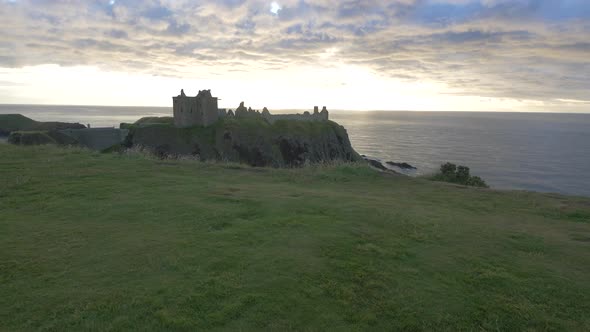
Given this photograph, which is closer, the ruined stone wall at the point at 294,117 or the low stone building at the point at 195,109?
the low stone building at the point at 195,109

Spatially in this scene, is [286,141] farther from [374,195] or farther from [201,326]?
[201,326]

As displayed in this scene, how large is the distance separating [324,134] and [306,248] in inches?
2871

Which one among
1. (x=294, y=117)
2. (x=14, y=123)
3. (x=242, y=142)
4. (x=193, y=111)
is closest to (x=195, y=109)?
(x=193, y=111)

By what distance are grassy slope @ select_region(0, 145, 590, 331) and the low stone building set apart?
199ft

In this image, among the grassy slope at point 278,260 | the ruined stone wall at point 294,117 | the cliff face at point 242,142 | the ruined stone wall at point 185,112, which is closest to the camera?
the grassy slope at point 278,260

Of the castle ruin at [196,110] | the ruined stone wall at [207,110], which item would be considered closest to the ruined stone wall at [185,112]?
the castle ruin at [196,110]

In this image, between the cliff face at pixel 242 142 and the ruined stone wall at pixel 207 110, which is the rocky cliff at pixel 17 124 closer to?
the cliff face at pixel 242 142

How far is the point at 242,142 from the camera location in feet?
224

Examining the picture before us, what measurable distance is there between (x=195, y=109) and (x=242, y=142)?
12.5 metres

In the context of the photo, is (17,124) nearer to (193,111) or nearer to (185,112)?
(185,112)

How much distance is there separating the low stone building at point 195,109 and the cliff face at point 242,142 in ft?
5.55

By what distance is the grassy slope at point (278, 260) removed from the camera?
5199mm

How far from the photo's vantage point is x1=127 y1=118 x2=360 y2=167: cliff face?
220 ft

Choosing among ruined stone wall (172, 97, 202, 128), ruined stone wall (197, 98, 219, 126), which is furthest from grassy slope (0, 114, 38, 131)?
ruined stone wall (197, 98, 219, 126)
